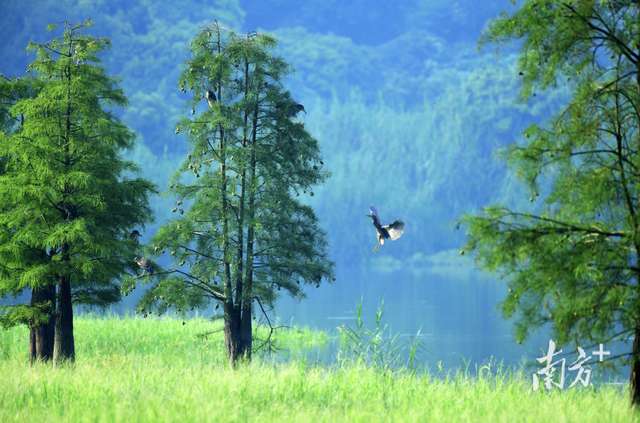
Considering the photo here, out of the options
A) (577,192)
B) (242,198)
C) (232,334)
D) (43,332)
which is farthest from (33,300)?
(577,192)

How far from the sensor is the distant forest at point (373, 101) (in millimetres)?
116062

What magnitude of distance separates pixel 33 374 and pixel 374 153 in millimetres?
125790

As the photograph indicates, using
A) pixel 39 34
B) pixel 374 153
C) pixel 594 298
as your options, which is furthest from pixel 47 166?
pixel 39 34

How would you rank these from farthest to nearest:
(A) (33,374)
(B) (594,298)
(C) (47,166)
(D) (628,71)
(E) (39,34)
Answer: (E) (39,34) → (C) (47,166) → (A) (33,374) → (D) (628,71) → (B) (594,298)

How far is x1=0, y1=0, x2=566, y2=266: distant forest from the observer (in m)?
→ 116

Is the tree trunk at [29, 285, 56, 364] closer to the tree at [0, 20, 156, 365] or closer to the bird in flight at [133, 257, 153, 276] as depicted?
the tree at [0, 20, 156, 365]

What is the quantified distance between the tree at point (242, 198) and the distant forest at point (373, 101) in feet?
247

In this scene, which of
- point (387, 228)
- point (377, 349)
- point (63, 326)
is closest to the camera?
point (377, 349)

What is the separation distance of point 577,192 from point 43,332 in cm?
1100

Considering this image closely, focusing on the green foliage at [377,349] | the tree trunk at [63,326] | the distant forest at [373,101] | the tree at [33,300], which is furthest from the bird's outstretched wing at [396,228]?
the distant forest at [373,101]

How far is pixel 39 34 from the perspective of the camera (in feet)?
531

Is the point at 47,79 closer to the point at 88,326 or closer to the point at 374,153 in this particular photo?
the point at 88,326

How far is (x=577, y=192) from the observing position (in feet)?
24.4

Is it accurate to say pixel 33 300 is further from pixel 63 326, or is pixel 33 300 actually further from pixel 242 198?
pixel 242 198
